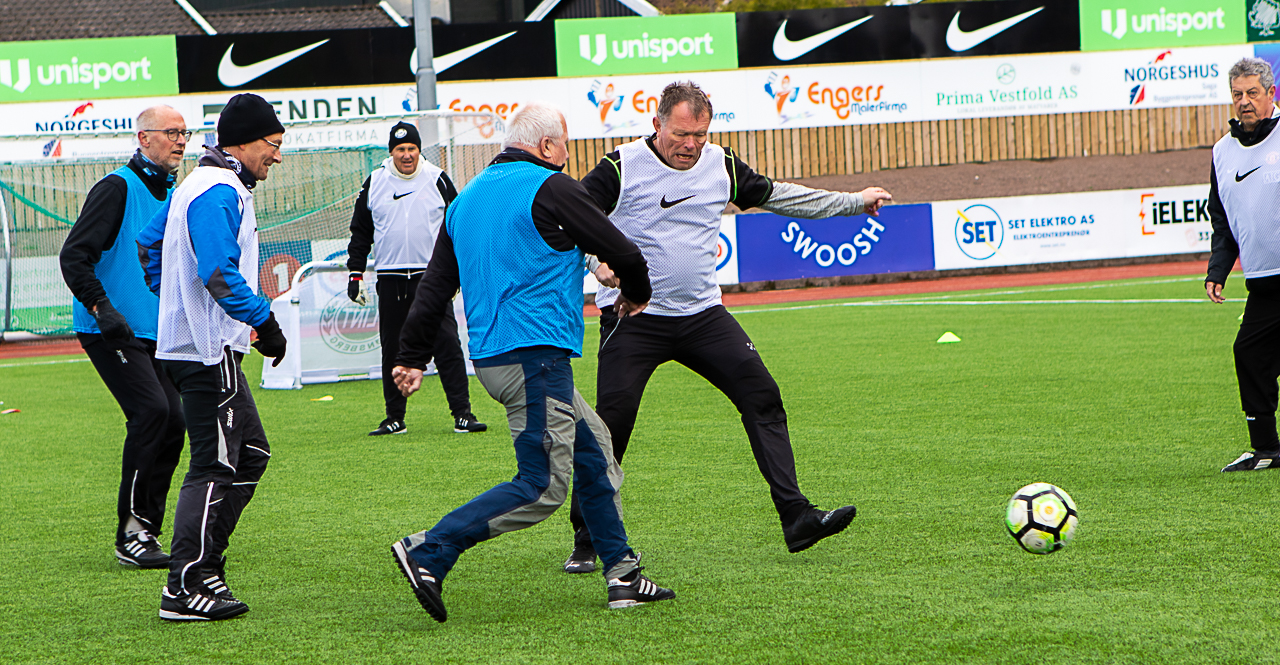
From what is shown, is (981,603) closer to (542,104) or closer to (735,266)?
(542,104)

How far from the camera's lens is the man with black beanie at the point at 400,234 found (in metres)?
8.86

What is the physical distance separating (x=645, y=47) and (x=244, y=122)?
20449 mm

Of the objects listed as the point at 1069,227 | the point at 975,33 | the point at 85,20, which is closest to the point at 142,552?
the point at 1069,227

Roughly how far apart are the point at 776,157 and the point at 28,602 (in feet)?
71.1

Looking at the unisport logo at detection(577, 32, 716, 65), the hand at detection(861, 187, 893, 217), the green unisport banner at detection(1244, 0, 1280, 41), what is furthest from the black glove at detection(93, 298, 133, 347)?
the green unisport banner at detection(1244, 0, 1280, 41)

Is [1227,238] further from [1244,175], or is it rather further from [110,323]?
[110,323]

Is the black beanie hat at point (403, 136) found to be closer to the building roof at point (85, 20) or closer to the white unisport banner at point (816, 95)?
the white unisport banner at point (816, 95)

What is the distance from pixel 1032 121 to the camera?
26.1 metres

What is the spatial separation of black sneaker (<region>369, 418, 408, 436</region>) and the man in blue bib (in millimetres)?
4571

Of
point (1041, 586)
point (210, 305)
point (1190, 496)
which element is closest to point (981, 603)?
point (1041, 586)

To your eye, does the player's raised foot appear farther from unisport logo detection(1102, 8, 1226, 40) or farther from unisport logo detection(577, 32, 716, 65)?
unisport logo detection(1102, 8, 1226, 40)

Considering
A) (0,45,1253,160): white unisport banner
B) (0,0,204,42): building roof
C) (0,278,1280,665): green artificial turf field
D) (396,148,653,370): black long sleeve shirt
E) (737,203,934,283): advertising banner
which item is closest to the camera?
(0,278,1280,665): green artificial turf field

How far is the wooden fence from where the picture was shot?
2517 cm

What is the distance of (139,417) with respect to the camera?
528cm
